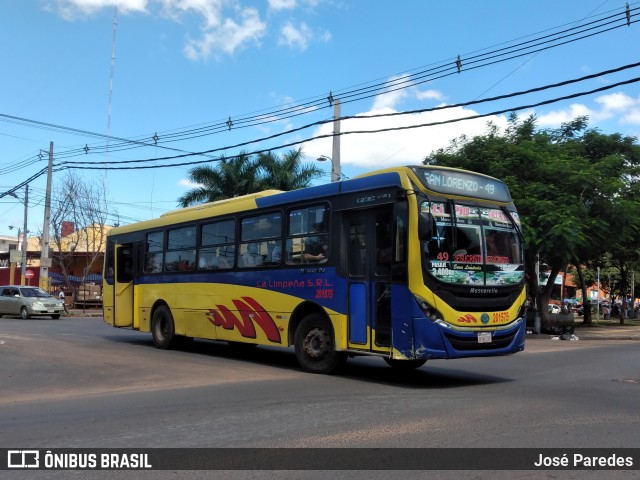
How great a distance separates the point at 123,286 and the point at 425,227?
10.6 metres

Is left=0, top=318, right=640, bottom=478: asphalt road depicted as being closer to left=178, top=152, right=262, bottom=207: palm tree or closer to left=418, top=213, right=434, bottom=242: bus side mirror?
left=418, top=213, right=434, bottom=242: bus side mirror

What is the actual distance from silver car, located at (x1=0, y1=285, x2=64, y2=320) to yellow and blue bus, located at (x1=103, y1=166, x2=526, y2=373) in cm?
1878

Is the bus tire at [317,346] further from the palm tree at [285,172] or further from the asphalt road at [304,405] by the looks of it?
the palm tree at [285,172]

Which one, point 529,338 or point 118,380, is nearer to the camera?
point 118,380

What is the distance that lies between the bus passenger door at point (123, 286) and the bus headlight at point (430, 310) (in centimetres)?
1000

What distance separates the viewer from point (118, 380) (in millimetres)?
10352

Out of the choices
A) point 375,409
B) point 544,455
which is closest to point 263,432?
point 375,409

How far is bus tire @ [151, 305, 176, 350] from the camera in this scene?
14.9m

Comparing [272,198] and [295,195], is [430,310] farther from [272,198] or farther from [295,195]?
[272,198]

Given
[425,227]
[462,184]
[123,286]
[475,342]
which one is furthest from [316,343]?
[123,286]

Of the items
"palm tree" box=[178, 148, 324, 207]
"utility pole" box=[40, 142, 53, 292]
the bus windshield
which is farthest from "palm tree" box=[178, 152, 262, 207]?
the bus windshield

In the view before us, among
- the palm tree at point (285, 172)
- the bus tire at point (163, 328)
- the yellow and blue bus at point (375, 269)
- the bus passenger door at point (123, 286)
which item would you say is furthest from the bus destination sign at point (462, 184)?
the palm tree at point (285, 172)
